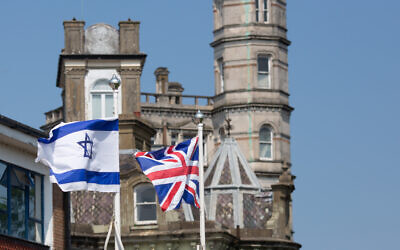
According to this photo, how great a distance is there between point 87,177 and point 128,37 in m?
30.1

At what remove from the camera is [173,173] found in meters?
39.4

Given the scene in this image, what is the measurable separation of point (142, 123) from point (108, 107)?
23.6 feet

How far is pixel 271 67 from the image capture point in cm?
10206

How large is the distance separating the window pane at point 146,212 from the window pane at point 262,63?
48.1 metres

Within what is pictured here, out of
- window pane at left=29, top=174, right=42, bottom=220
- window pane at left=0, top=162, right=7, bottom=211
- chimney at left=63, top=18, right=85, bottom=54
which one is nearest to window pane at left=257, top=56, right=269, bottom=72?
chimney at left=63, top=18, right=85, bottom=54

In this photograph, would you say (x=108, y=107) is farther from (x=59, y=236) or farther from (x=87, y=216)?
(x=59, y=236)

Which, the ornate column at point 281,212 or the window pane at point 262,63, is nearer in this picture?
the ornate column at point 281,212

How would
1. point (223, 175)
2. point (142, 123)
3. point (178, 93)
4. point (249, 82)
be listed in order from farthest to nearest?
point (178, 93), point (249, 82), point (223, 175), point (142, 123)

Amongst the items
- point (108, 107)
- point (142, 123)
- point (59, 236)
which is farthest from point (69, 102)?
point (59, 236)

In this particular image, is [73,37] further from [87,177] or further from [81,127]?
[87,177]

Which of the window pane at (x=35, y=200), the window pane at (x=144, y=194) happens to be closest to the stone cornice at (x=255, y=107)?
the window pane at (x=144, y=194)

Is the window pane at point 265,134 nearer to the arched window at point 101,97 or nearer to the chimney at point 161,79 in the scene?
the chimney at point 161,79

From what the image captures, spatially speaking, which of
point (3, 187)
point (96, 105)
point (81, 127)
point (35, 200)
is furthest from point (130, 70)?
point (81, 127)

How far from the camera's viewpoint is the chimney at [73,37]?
65062 mm
